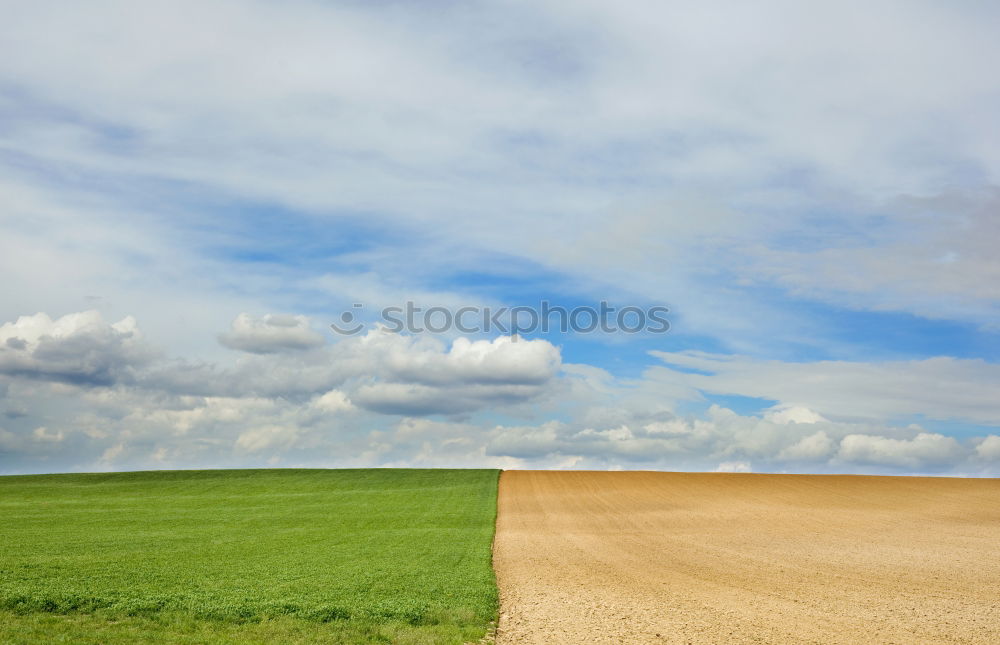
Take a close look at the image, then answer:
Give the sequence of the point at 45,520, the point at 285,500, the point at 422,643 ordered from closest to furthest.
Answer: the point at 422,643 → the point at 45,520 → the point at 285,500

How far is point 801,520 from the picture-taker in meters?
48.6

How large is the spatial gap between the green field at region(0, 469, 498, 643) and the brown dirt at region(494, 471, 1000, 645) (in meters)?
2.18

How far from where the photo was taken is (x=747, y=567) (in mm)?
29984

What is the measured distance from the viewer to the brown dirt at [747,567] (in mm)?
19875

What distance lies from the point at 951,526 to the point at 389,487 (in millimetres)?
44391

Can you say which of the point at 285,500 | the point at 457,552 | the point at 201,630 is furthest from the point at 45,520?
the point at 201,630

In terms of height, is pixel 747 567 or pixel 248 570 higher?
pixel 248 570

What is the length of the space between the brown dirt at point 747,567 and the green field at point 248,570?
2175 millimetres

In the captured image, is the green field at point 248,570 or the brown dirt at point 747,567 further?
the brown dirt at point 747,567

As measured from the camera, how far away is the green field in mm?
18531

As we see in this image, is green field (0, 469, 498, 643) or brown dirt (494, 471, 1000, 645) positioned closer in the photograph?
green field (0, 469, 498, 643)

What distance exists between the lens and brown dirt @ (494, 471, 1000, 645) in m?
19.9

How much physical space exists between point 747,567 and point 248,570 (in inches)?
760

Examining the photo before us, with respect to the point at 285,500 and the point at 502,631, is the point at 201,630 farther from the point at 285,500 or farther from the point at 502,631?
the point at 285,500
